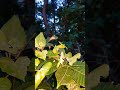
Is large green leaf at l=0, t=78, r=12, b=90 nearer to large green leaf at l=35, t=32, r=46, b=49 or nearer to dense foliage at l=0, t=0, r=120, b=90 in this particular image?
dense foliage at l=0, t=0, r=120, b=90

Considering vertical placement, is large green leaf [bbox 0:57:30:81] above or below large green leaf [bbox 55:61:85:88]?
above

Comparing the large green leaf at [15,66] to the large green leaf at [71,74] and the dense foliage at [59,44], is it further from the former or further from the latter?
the large green leaf at [71,74]

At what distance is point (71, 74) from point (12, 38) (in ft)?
0.72

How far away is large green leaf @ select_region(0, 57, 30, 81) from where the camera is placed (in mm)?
745

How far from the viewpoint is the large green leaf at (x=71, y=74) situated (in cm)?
80

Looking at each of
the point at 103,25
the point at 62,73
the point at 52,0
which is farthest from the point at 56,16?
the point at 62,73

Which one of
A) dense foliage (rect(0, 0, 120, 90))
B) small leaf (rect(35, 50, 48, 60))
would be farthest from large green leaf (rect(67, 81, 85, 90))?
small leaf (rect(35, 50, 48, 60))

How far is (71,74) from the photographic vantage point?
2.67 ft

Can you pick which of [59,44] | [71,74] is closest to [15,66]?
[71,74]

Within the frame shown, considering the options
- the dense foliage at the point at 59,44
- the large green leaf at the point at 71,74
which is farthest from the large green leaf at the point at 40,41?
the large green leaf at the point at 71,74

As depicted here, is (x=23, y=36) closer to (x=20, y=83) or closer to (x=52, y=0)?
(x=20, y=83)

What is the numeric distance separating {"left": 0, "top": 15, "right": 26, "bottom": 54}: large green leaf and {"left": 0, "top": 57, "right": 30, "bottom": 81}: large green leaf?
3 centimetres

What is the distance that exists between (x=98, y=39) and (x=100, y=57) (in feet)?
0.28

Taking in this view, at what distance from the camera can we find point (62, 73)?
Result: 80cm
